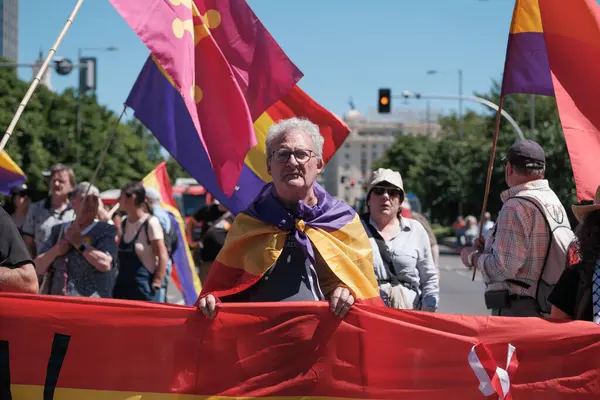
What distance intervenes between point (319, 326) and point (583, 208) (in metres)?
1.32

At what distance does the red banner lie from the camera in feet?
13.2

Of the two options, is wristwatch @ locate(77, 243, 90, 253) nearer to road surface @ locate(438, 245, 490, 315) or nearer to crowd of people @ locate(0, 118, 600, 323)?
crowd of people @ locate(0, 118, 600, 323)

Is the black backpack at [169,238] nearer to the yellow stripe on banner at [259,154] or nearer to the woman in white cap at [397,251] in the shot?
the yellow stripe on banner at [259,154]

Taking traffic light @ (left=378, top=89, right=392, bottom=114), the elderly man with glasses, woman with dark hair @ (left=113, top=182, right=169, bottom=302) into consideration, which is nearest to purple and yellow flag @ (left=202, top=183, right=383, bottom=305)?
the elderly man with glasses

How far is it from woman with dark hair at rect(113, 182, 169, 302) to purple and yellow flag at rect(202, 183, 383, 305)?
449 centimetres

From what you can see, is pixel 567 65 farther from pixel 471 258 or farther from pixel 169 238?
pixel 169 238

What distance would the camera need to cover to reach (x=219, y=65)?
5.98 meters

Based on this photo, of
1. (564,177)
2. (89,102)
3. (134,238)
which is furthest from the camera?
(89,102)

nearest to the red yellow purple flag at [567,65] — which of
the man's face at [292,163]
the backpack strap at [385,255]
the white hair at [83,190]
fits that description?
the backpack strap at [385,255]

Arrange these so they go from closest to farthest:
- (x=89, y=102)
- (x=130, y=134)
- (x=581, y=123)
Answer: (x=581, y=123)
(x=89, y=102)
(x=130, y=134)

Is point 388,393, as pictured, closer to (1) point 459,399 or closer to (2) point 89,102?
(1) point 459,399

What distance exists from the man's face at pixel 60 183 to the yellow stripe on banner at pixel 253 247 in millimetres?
4203

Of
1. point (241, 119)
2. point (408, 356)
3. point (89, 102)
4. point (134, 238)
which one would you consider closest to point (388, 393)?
point (408, 356)

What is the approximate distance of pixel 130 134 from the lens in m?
67.8
